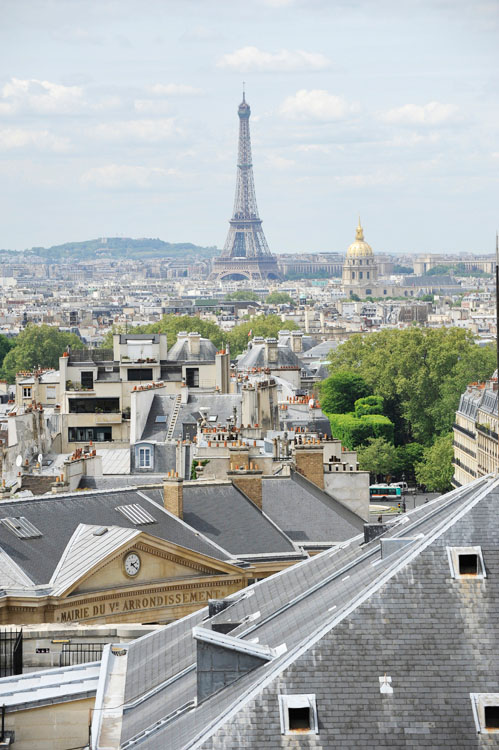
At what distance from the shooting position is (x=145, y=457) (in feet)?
156

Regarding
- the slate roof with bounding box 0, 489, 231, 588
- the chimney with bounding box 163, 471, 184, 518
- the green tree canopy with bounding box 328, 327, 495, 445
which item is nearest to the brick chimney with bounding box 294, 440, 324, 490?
the slate roof with bounding box 0, 489, 231, 588

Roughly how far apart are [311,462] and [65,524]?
9.81 m

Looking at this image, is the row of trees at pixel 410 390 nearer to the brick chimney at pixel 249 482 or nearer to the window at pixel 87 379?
the window at pixel 87 379

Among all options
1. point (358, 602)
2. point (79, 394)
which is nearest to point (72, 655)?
point (358, 602)

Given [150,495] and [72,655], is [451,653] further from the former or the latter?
[150,495]

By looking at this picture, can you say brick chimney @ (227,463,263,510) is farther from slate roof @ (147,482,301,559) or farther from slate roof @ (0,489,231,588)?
slate roof @ (0,489,231,588)

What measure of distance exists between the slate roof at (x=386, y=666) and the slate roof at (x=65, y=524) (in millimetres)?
9905

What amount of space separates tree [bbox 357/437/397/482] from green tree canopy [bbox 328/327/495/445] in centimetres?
1041

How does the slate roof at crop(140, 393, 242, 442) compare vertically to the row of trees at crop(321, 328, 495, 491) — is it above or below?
above

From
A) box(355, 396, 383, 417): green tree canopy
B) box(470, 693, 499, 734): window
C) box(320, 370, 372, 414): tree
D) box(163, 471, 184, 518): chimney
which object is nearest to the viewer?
box(470, 693, 499, 734): window

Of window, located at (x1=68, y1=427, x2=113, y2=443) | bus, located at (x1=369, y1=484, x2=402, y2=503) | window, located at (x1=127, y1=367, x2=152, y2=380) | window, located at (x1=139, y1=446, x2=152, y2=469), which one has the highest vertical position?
window, located at (x1=127, y1=367, x2=152, y2=380)

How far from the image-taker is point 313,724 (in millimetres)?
15367

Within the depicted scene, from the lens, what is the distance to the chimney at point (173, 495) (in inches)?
1245

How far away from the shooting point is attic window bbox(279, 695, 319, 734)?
15.3 m
